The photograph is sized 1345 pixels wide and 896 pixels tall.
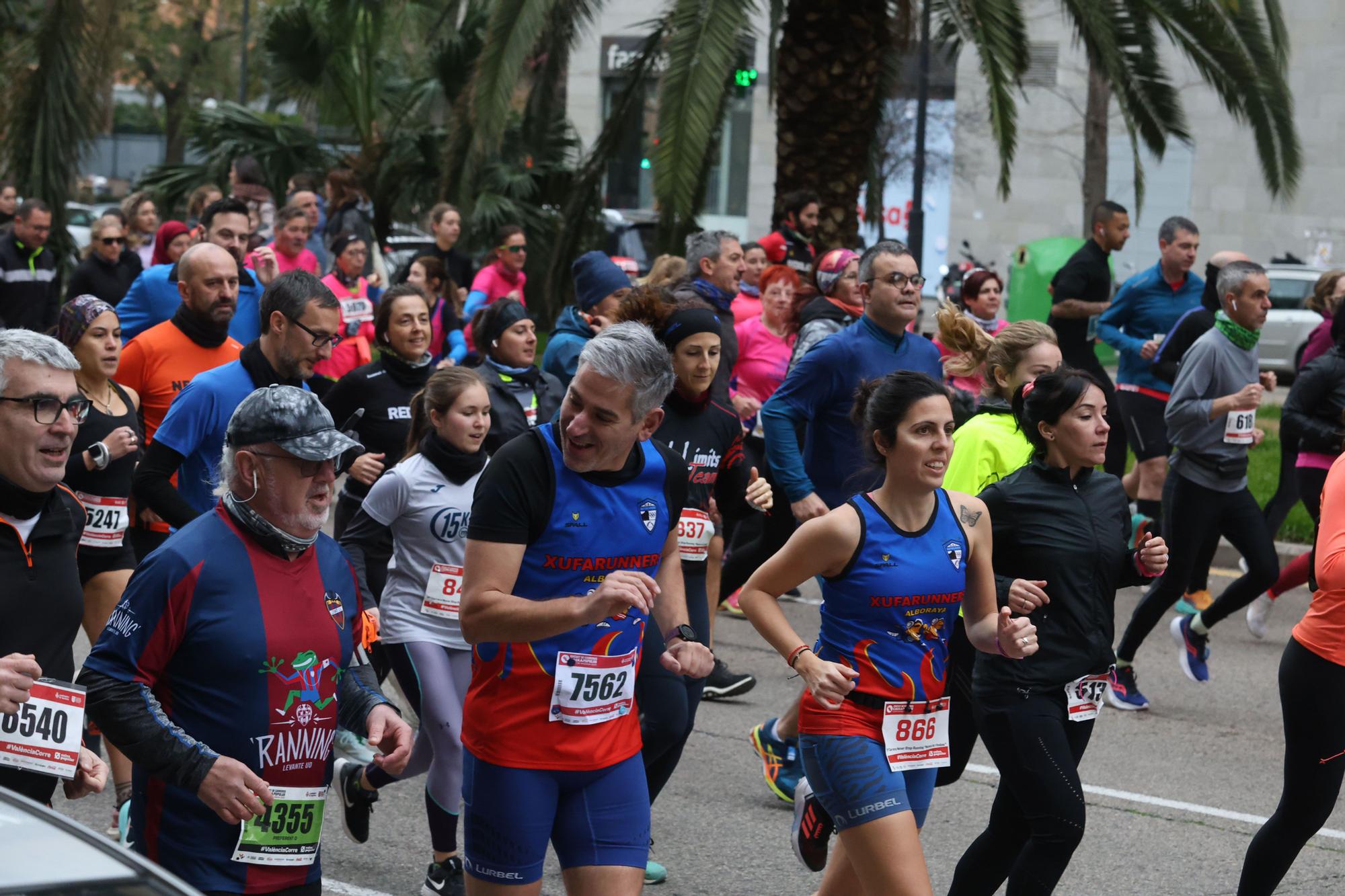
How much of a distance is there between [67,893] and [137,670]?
103cm

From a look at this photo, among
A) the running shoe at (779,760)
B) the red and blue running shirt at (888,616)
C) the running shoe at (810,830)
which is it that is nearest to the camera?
the red and blue running shirt at (888,616)

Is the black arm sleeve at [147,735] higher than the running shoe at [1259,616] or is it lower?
higher

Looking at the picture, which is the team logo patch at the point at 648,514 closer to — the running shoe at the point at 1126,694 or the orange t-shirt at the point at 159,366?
the orange t-shirt at the point at 159,366

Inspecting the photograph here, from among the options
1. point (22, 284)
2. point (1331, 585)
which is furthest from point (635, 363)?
point (22, 284)

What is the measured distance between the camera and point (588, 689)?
3.67m

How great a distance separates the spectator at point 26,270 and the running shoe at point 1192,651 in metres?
7.75

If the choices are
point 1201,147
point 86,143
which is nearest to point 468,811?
point 86,143

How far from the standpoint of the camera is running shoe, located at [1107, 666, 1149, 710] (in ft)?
25.0

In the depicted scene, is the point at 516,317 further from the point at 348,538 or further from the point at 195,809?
the point at 195,809

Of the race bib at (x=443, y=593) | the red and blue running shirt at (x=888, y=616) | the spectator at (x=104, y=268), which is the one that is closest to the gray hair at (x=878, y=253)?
the race bib at (x=443, y=593)

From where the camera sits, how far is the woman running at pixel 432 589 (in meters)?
5.07

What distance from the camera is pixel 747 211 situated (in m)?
41.5

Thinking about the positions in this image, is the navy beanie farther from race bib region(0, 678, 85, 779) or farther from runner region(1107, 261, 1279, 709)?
race bib region(0, 678, 85, 779)

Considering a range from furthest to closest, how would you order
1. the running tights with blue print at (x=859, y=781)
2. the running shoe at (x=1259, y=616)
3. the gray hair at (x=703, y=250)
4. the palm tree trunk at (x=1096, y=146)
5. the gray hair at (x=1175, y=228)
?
the palm tree trunk at (x=1096, y=146) < the gray hair at (x=1175, y=228) < the gray hair at (x=703, y=250) < the running shoe at (x=1259, y=616) < the running tights with blue print at (x=859, y=781)
